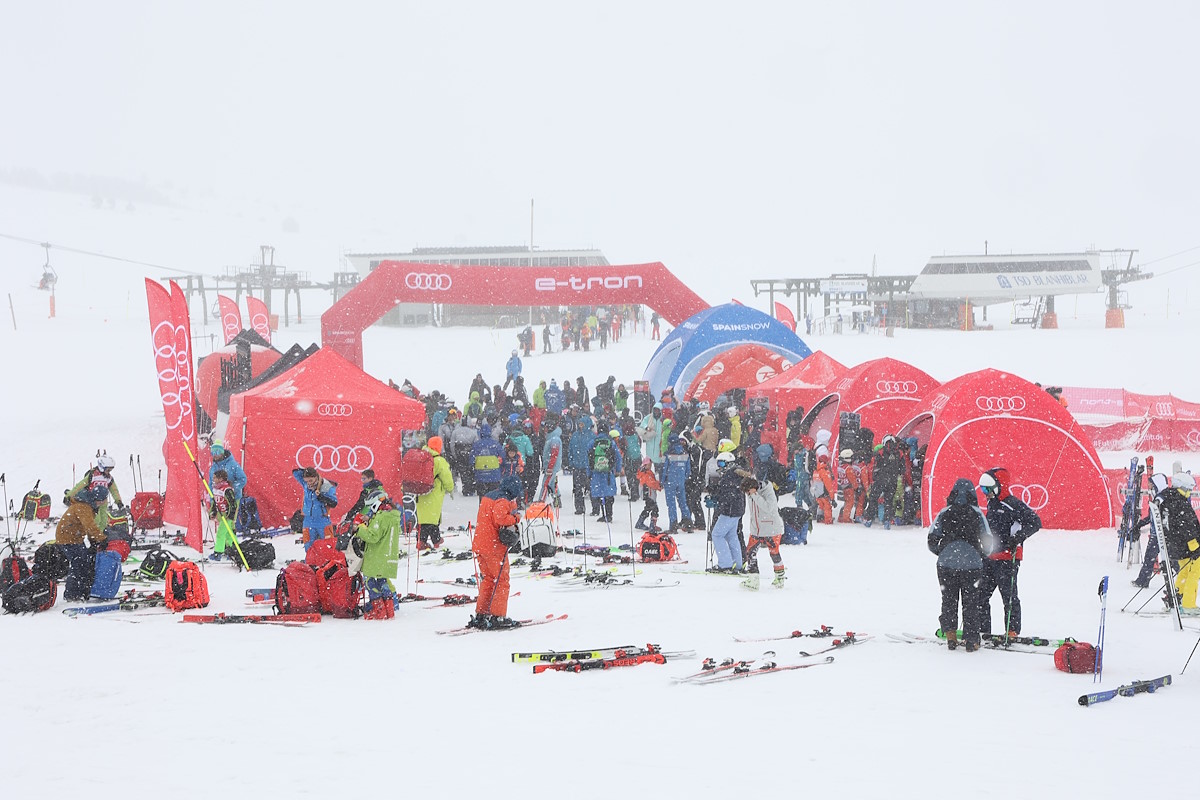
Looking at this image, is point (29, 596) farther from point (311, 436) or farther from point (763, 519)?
point (763, 519)

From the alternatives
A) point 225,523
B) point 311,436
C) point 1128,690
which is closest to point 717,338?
point 311,436

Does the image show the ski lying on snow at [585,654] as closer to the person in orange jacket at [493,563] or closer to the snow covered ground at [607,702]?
the snow covered ground at [607,702]

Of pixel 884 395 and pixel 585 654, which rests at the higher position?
pixel 884 395

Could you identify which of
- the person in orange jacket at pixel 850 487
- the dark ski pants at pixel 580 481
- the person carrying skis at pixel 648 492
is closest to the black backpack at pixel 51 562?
the person carrying skis at pixel 648 492

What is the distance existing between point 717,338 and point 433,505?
11045 millimetres

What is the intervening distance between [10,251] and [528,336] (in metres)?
53.9

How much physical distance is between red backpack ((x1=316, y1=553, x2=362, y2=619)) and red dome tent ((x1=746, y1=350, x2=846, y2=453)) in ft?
34.9

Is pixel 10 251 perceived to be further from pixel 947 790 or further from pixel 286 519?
pixel 947 790

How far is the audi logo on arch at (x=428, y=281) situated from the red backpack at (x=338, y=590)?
12555 mm

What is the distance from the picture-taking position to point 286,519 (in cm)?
1347

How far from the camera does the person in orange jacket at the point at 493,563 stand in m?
8.20

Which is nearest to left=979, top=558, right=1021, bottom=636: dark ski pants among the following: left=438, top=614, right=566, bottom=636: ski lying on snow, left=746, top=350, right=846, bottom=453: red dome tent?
left=438, top=614, right=566, bottom=636: ski lying on snow

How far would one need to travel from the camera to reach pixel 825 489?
13969mm

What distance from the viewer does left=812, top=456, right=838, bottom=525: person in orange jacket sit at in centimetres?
1391
